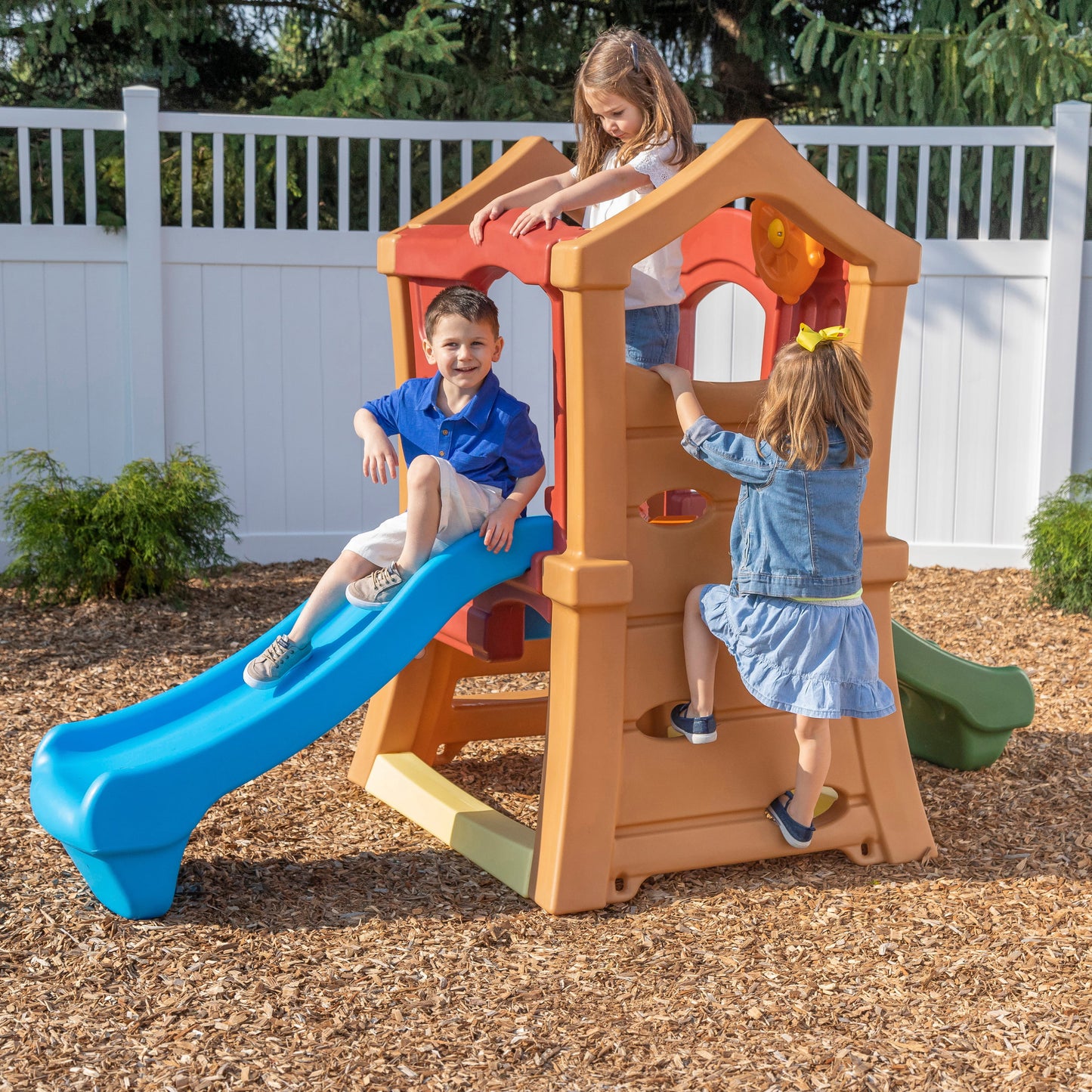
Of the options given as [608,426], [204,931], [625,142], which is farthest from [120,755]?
[625,142]

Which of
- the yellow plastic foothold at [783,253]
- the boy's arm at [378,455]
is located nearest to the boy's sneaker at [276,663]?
the boy's arm at [378,455]

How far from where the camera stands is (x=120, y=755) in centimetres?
317

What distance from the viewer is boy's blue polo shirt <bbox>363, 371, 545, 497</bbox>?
330 centimetres

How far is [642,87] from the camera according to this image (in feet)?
10.7

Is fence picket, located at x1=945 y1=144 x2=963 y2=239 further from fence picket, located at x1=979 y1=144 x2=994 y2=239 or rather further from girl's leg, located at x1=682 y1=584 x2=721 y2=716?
girl's leg, located at x1=682 y1=584 x2=721 y2=716

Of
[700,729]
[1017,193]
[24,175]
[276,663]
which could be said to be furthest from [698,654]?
[24,175]

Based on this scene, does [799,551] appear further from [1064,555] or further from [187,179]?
[187,179]

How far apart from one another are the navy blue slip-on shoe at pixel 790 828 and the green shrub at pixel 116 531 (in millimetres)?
3296

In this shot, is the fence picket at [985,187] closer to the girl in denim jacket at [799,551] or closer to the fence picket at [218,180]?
the fence picket at [218,180]

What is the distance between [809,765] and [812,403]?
0.89m

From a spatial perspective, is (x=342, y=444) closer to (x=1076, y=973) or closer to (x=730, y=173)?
(x=730, y=173)

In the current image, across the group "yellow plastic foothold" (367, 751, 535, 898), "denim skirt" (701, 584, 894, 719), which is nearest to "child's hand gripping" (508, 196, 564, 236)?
"denim skirt" (701, 584, 894, 719)

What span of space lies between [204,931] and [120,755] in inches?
19.4

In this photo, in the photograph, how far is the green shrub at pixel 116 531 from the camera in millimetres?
5629
